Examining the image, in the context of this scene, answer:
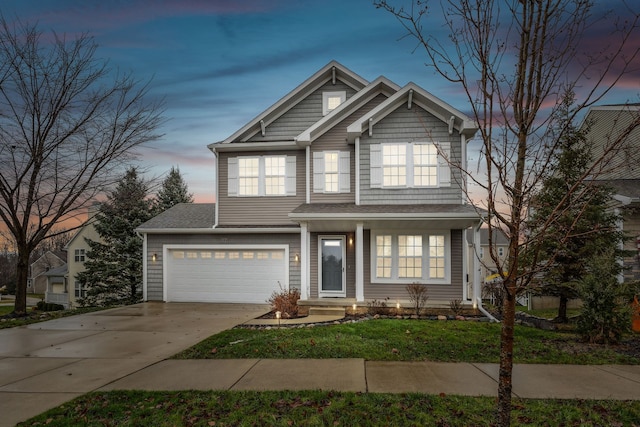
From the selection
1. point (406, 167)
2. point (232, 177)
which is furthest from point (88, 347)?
point (406, 167)

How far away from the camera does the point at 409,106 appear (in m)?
13.0

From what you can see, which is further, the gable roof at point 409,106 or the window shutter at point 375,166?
the window shutter at point 375,166

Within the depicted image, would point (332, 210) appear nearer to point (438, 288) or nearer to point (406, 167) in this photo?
point (406, 167)

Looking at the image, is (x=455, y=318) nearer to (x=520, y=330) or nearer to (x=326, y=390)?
(x=520, y=330)

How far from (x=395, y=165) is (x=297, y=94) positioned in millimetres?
5142

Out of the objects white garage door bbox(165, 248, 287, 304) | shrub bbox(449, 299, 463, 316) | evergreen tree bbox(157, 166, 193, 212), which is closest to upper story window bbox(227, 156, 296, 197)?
white garage door bbox(165, 248, 287, 304)

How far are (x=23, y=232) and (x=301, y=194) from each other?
920cm

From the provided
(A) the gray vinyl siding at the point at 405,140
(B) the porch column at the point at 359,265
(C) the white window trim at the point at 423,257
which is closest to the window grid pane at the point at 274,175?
(A) the gray vinyl siding at the point at 405,140

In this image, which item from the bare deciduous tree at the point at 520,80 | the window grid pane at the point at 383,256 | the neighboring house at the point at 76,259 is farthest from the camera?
the neighboring house at the point at 76,259

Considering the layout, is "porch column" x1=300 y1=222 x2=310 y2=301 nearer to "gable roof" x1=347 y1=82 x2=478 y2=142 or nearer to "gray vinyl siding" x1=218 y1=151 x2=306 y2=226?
"gray vinyl siding" x1=218 y1=151 x2=306 y2=226

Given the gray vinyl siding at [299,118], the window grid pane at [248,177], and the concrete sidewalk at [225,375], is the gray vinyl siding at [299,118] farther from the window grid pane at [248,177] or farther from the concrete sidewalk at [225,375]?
the concrete sidewalk at [225,375]

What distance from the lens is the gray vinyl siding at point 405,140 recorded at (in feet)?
42.4

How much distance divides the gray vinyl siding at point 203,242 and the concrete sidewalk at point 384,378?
7924mm

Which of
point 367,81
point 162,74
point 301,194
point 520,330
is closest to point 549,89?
point 520,330
